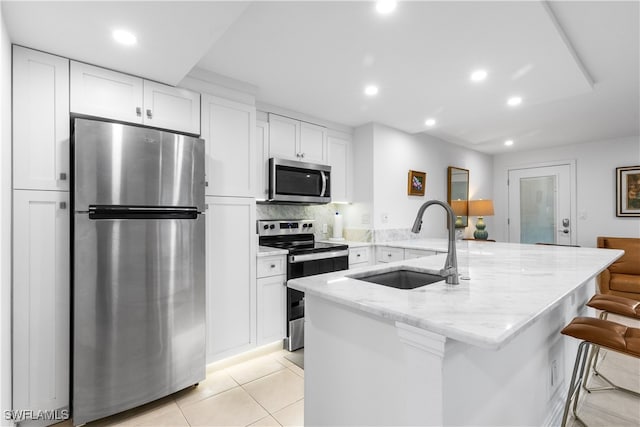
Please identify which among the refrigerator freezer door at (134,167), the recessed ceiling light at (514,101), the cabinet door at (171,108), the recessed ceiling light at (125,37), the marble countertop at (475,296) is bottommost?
the marble countertop at (475,296)

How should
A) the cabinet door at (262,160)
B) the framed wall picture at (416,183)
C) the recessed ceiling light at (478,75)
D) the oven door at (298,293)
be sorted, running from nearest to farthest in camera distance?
1. the recessed ceiling light at (478,75)
2. the oven door at (298,293)
3. the cabinet door at (262,160)
4. the framed wall picture at (416,183)

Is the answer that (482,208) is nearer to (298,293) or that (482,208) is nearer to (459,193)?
(459,193)

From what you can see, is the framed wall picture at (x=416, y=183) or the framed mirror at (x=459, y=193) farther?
the framed mirror at (x=459, y=193)

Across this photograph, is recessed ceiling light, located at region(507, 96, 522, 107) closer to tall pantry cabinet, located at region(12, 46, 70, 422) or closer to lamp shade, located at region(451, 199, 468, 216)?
lamp shade, located at region(451, 199, 468, 216)

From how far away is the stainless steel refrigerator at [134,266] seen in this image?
68.0 inches

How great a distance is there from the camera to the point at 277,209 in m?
3.31

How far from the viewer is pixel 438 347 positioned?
89cm

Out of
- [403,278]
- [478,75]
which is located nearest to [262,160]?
[403,278]

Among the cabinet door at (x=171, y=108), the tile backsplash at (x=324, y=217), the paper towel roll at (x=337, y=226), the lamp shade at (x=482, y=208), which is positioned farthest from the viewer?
the lamp shade at (x=482, y=208)

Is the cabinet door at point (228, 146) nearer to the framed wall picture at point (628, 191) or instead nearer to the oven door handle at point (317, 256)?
the oven door handle at point (317, 256)

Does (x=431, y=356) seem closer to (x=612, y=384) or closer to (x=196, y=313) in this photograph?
(x=196, y=313)

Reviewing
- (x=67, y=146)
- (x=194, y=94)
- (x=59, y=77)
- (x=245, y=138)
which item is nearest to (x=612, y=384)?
(x=245, y=138)

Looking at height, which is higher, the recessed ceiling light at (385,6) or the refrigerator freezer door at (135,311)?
the recessed ceiling light at (385,6)

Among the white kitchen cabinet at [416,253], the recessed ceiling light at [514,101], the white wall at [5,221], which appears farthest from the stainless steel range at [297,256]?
the recessed ceiling light at [514,101]
